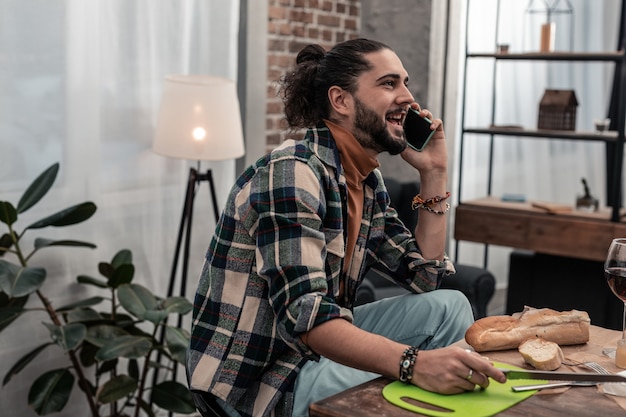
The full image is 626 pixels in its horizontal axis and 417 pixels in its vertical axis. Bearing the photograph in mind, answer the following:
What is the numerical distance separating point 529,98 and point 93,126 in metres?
3.32

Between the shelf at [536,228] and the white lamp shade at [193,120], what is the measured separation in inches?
62.2

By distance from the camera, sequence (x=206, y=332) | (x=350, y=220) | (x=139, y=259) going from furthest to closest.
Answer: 1. (x=139, y=259)
2. (x=350, y=220)
3. (x=206, y=332)

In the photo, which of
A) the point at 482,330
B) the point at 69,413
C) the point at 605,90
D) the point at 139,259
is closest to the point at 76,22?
the point at 139,259

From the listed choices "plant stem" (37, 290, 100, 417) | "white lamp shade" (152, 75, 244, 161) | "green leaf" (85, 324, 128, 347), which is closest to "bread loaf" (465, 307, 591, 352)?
"green leaf" (85, 324, 128, 347)

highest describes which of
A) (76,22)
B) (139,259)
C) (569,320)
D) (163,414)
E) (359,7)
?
(359,7)

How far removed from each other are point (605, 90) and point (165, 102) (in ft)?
12.6

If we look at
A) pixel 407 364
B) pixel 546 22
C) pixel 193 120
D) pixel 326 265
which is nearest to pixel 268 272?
pixel 326 265

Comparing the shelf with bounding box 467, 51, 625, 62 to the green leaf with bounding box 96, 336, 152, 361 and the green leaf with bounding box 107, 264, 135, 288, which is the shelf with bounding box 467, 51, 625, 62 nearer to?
the green leaf with bounding box 107, 264, 135, 288

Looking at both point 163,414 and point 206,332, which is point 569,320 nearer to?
point 206,332

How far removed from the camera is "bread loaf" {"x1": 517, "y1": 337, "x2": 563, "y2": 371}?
1463 mm

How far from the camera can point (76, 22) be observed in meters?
3.04

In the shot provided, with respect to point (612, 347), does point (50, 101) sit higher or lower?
higher

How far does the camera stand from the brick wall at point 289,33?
13.1ft

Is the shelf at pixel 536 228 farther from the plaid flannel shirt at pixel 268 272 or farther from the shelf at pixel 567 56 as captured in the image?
the plaid flannel shirt at pixel 268 272
